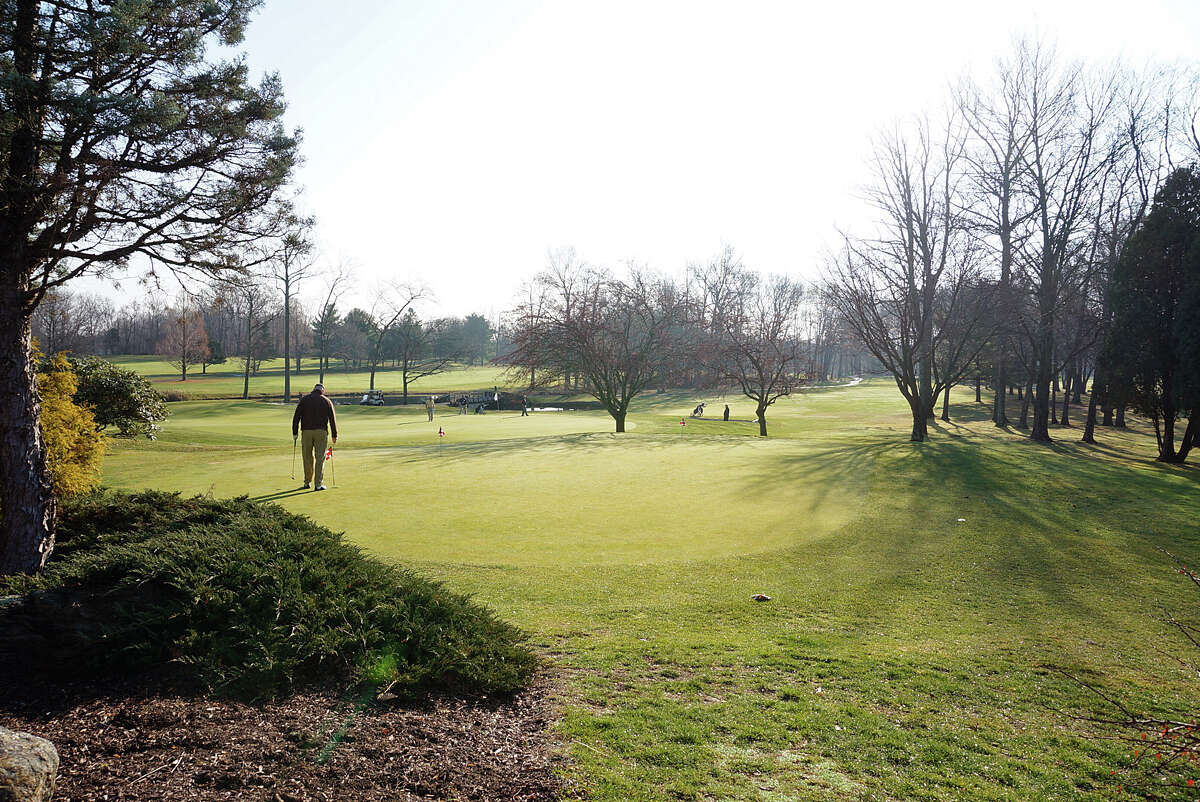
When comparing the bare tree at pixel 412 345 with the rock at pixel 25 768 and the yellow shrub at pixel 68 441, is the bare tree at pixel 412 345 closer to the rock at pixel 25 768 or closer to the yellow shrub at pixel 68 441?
the yellow shrub at pixel 68 441

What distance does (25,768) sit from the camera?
9.97 feet

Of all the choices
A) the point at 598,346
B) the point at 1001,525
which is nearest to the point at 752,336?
the point at 598,346

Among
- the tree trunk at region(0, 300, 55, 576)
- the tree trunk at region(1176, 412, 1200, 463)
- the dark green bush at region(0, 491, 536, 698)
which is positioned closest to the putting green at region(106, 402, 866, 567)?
the dark green bush at region(0, 491, 536, 698)

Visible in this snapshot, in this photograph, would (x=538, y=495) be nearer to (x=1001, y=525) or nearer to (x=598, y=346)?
(x=1001, y=525)

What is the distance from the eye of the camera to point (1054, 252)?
2984 cm

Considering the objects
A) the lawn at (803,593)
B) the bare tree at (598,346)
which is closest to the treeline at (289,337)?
the bare tree at (598,346)

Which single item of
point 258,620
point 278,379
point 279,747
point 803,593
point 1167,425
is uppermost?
point 278,379

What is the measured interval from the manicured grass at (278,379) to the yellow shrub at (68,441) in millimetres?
46094

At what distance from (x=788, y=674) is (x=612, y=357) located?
1233 inches

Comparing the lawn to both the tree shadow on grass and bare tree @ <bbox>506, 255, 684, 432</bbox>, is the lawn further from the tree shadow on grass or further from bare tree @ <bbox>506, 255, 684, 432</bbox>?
bare tree @ <bbox>506, 255, 684, 432</bbox>

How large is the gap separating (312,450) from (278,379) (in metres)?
74.2

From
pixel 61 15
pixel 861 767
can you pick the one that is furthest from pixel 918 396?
pixel 61 15

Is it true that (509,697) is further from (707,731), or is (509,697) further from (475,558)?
(475,558)

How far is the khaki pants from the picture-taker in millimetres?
13586
